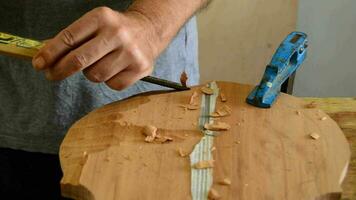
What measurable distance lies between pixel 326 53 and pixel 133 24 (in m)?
1.06

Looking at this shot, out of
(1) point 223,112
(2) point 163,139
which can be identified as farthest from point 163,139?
(1) point 223,112

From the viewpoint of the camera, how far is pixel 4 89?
103cm

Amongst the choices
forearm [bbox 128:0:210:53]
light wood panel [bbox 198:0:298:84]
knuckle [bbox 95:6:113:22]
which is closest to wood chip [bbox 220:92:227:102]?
forearm [bbox 128:0:210:53]

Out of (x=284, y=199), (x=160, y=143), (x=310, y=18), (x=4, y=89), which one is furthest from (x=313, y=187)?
(x=310, y=18)

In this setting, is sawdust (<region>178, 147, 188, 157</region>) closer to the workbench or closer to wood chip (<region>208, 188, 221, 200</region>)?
wood chip (<region>208, 188, 221, 200</region>)

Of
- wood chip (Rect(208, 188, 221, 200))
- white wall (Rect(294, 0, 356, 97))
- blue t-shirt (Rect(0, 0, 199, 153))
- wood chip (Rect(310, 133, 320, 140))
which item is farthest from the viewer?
white wall (Rect(294, 0, 356, 97))

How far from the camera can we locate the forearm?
870mm

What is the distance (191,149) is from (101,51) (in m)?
0.18

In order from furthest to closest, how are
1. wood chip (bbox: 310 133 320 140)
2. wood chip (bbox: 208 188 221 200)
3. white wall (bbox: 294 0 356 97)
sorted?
white wall (bbox: 294 0 356 97)
wood chip (bbox: 310 133 320 140)
wood chip (bbox: 208 188 221 200)

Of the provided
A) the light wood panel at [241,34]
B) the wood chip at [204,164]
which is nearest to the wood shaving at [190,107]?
the wood chip at [204,164]

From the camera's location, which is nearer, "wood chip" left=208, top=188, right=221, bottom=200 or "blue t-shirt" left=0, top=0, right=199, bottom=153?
"wood chip" left=208, top=188, right=221, bottom=200

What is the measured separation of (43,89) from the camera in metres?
0.99

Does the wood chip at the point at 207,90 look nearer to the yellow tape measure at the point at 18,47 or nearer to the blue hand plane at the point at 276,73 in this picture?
the blue hand plane at the point at 276,73

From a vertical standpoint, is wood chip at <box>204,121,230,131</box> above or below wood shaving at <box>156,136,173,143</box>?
above
